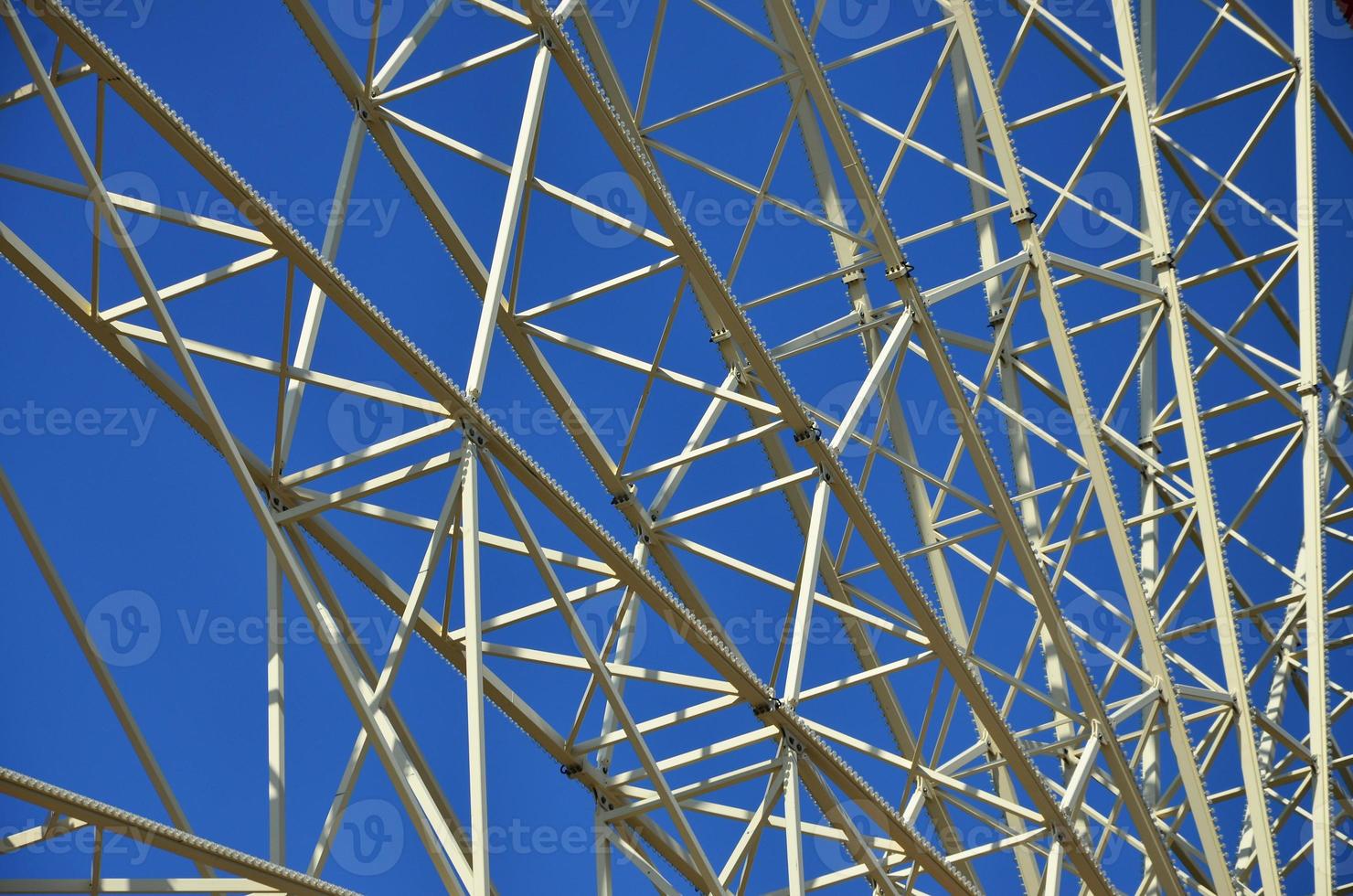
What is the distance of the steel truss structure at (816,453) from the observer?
1546cm

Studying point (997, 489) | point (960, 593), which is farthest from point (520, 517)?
point (960, 593)

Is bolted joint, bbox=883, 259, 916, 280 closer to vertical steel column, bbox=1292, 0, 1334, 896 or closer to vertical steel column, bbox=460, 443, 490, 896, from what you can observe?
vertical steel column, bbox=460, 443, 490, 896

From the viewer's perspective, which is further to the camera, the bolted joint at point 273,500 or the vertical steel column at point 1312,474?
the vertical steel column at point 1312,474

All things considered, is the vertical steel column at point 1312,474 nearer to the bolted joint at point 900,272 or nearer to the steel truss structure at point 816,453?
the steel truss structure at point 816,453

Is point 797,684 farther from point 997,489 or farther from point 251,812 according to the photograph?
point 251,812

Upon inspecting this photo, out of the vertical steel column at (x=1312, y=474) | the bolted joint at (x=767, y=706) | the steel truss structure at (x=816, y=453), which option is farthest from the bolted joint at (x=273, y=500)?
the vertical steel column at (x=1312, y=474)

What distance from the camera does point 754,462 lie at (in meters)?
44.0

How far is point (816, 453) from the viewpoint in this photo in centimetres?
1877

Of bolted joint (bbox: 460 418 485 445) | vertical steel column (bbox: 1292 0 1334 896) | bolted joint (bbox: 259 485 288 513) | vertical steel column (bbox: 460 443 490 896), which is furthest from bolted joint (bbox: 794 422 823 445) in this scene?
vertical steel column (bbox: 1292 0 1334 896)

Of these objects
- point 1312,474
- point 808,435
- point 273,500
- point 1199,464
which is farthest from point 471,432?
point 1312,474

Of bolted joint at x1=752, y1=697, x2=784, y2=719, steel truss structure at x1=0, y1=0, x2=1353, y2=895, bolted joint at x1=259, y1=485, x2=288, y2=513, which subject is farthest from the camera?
bolted joint at x1=752, y1=697, x2=784, y2=719

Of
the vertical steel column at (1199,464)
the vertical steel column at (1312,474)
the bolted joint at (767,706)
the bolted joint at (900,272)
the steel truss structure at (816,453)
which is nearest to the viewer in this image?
the steel truss structure at (816,453)

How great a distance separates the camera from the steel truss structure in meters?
15.5

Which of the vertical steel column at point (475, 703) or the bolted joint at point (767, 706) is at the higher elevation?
the bolted joint at point (767, 706)
